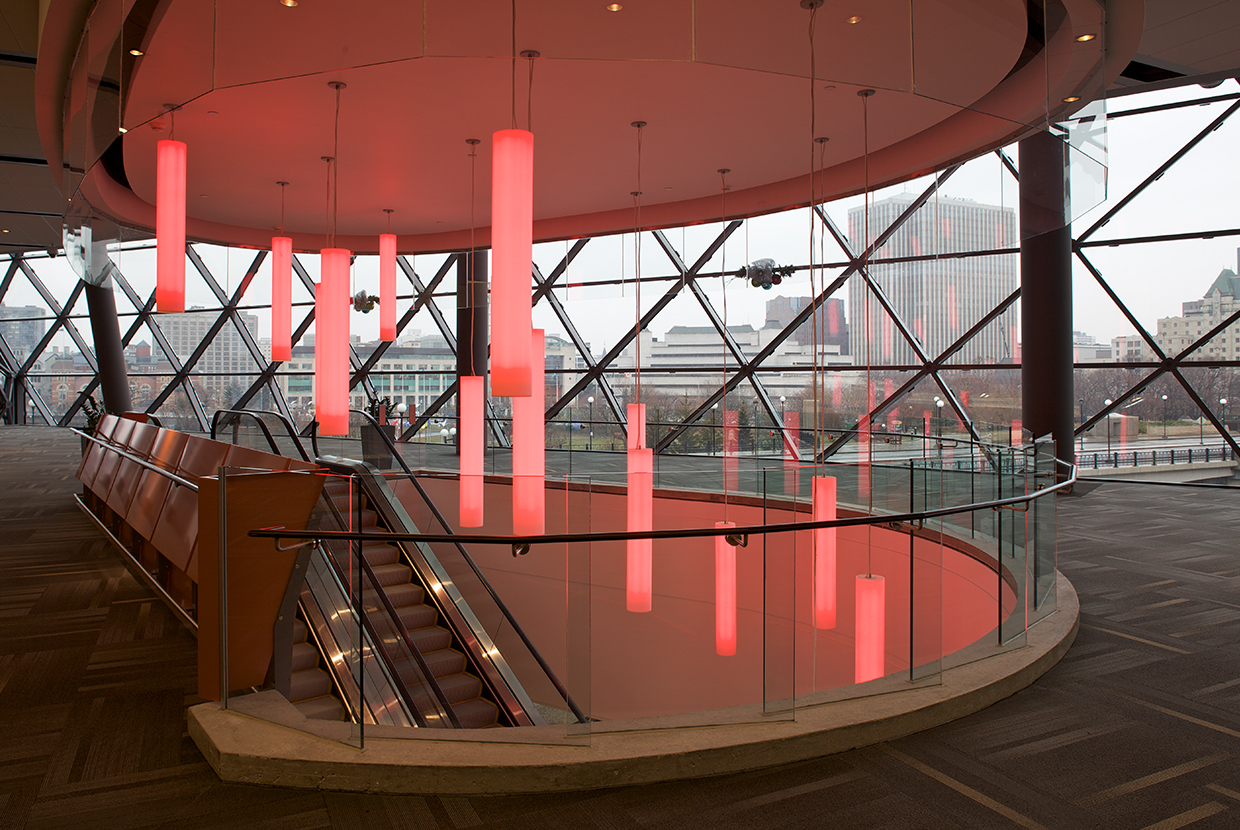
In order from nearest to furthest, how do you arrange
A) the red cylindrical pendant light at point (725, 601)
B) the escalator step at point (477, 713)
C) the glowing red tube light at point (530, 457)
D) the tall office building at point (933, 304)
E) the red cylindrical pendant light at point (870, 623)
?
1. the red cylindrical pendant light at point (725, 601)
2. the red cylindrical pendant light at point (870, 623)
3. the glowing red tube light at point (530, 457)
4. the escalator step at point (477, 713)
5. the tall office building at point (933, 304)

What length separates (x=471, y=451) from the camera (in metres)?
5.93

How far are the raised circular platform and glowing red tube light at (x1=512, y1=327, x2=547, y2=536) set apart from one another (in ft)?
5.87

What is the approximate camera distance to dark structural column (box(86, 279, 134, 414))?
52.1 feet

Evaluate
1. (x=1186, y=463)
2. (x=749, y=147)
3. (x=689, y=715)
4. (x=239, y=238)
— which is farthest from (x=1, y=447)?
(x=1186, y=463)

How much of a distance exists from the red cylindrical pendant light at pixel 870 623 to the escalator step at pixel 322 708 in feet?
8.85

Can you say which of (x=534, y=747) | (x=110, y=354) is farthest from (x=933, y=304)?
(x=110, y=354)

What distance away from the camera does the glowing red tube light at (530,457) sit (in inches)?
181

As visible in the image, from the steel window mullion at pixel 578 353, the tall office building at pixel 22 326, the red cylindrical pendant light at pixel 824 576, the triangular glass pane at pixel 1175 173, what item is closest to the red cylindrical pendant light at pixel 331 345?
the red cylindrical pendant light at pixel 824 576

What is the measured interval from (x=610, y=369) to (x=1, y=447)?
11.6 metres

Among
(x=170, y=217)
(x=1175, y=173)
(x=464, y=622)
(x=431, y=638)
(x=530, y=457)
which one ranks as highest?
(x=1175, y=173)

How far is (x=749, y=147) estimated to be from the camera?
19.6ft

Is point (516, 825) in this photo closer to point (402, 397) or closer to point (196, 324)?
point (402, 397)

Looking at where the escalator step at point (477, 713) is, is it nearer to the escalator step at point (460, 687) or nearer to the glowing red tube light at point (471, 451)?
the escalator step at point (460, 687)

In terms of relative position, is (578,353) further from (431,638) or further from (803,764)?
(803,764)
